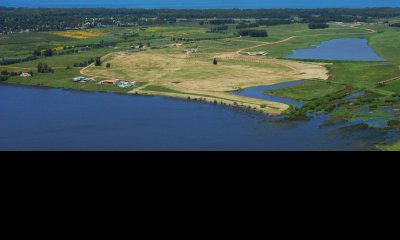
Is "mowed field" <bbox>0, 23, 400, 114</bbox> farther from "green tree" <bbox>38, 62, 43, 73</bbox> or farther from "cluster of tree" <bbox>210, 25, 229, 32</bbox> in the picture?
"cluster of tree" <bbox>210, 25, 229, 32</bbox>

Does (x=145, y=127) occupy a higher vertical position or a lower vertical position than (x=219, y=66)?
lower

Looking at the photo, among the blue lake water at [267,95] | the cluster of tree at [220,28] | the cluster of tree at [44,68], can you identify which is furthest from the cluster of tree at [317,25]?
the cluster of tree at [44,68]

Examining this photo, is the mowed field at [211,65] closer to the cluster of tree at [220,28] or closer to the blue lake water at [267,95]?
the blue lake water at [267,95]

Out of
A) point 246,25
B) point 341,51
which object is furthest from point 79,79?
point 246,25

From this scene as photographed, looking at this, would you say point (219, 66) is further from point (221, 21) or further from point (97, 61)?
point (221, 21)

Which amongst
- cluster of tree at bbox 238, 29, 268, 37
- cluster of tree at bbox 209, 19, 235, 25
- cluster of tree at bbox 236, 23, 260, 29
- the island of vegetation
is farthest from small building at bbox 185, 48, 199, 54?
cluster of tree at bbox 209, 19, 235, 25
